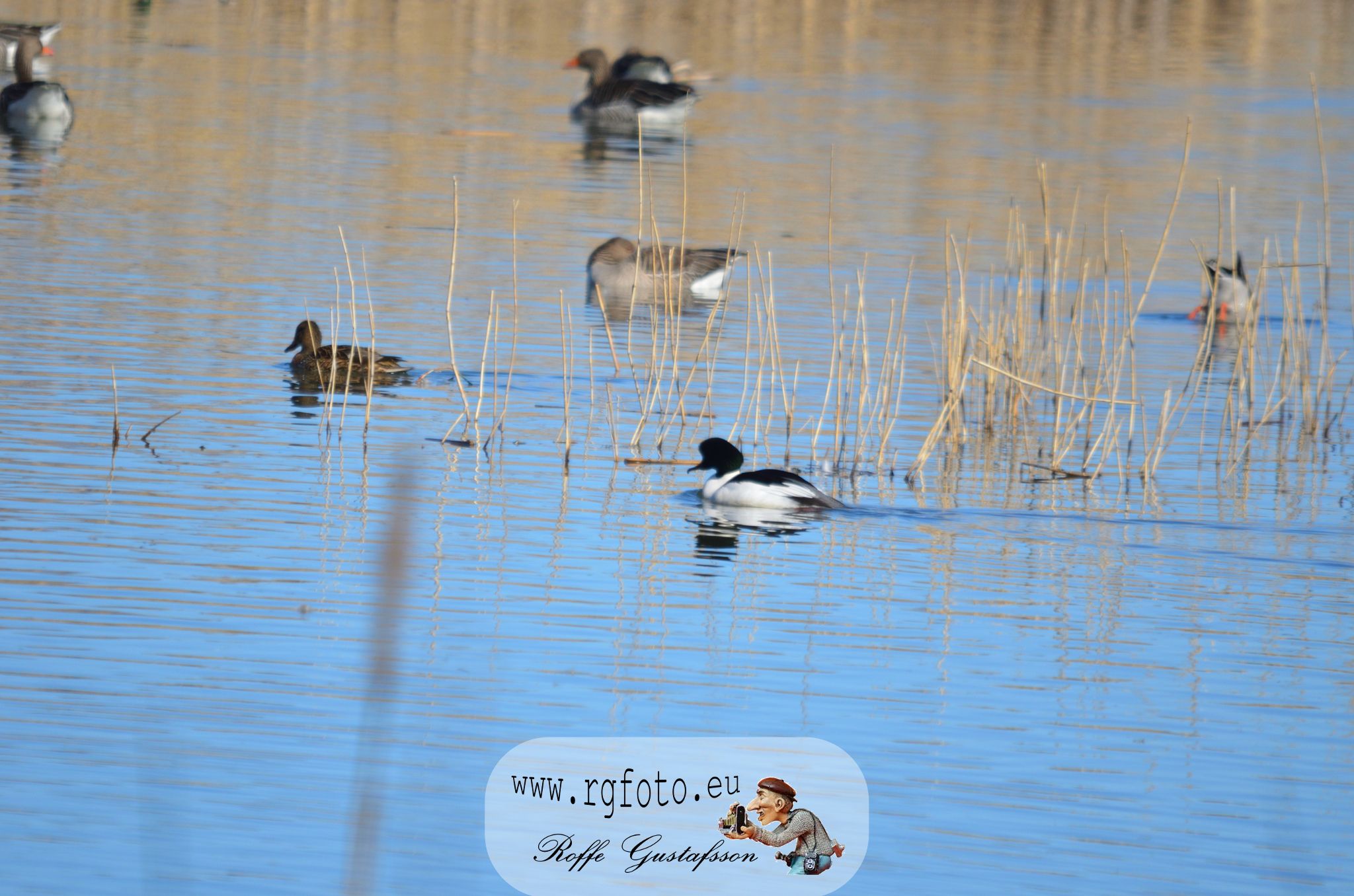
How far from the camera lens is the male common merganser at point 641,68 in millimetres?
32375

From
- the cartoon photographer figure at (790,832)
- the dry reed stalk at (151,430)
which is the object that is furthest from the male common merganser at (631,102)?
the cartoon photographer figure at (790,832)

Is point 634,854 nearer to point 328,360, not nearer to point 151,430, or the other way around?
point 151,430

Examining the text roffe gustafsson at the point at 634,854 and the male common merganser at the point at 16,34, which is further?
the male common merganser at the point at 16,34

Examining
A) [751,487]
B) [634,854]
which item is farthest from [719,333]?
[634,854]

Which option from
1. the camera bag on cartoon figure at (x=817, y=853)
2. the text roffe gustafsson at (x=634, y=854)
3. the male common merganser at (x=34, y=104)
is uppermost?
the male common merganser at (x=34, y=104)

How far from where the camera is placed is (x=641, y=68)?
107 feet

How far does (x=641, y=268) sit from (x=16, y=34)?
18773mm

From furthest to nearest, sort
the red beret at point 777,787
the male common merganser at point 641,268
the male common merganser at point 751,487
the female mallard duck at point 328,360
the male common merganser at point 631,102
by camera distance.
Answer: the male common merganser at point 631,102, the male common merganser at point 641,268, the female mallard duck at point 328,360, the male common merganser at point 751,487, the red beret at point 777,787

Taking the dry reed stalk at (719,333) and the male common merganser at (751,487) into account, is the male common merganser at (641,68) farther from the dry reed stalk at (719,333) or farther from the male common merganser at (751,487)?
the male common merganser at (751,487)

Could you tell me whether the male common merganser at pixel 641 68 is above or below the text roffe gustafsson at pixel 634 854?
above

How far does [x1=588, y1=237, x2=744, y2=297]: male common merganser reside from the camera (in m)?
16.6

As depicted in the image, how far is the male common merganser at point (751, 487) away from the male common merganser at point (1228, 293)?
15.4 ft

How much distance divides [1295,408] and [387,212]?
10.4 meters

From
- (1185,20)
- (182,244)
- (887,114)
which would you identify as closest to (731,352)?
(182,244)
